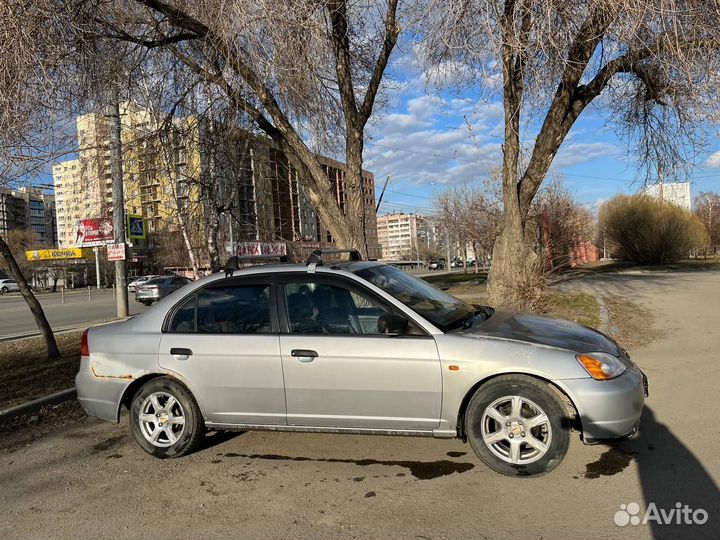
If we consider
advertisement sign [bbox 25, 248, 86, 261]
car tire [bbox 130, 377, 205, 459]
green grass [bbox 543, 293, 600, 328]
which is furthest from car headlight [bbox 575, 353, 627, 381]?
advertisement sign [bbox 25, 248, 86, 261]

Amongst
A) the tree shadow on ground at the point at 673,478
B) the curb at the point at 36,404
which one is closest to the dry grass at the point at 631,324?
the tree shadow on ground at the point at 673,478

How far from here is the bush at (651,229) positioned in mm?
37969

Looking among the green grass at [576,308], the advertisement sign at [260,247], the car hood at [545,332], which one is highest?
the advertisement sign at [260,247]

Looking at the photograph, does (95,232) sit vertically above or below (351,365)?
above

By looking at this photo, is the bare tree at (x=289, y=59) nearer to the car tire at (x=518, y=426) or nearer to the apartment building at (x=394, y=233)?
the car tire at (x=518, y=426)

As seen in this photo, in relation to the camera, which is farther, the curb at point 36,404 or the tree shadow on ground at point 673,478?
the curb at point 36,404

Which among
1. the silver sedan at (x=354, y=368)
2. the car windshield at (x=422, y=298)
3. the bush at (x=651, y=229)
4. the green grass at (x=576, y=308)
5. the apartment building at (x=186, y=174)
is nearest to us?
the silver sedan at (x=354, y=368)

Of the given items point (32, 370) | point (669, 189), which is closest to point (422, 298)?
point (32, 370)

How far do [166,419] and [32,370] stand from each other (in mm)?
5169

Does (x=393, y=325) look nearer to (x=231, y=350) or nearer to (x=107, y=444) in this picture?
(x=231, y=350)

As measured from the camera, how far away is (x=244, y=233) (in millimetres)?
17375

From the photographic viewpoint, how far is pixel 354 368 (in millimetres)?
4125

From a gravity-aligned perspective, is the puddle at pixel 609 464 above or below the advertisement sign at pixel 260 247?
below

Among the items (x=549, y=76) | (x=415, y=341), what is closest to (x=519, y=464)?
(x=415, y=341)
